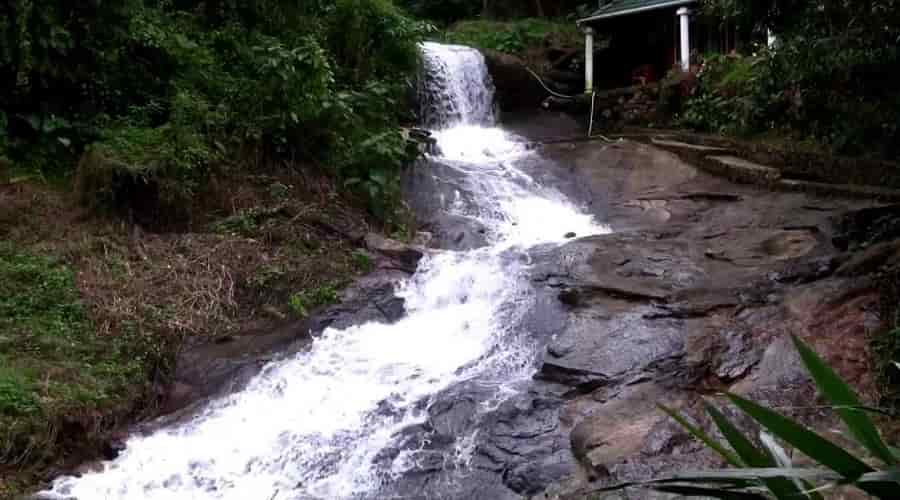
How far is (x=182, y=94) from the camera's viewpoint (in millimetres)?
10117

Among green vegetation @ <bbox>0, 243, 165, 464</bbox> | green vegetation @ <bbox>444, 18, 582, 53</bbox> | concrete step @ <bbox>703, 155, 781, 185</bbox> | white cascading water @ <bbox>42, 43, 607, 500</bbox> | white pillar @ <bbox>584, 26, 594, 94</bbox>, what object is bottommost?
white cascading water @ <bbox>42, 43, 607, 500</bbox>

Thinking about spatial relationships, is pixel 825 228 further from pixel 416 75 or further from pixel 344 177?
pixel 416 75

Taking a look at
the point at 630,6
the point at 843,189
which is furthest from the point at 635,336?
the point at 630,6

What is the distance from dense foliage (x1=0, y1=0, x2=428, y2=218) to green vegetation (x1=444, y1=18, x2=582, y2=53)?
7.47 meters

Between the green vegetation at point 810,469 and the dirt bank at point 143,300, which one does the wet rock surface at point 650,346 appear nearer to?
the dirt bank at point 143,300

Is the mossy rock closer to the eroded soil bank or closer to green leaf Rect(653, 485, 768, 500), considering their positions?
the eroded soil bank

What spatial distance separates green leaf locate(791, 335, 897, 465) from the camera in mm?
1594

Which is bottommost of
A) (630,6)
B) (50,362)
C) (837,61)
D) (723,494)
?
(50,362)

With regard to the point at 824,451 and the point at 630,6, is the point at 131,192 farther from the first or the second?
the point at 630,6

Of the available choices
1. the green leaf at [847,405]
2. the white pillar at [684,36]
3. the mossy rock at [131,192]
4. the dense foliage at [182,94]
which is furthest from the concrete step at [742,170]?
the green leaf at [847,405]

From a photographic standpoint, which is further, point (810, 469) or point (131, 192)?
point (131, 192)

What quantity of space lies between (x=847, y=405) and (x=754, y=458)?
0.24 meters

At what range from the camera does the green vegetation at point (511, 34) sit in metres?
19.0

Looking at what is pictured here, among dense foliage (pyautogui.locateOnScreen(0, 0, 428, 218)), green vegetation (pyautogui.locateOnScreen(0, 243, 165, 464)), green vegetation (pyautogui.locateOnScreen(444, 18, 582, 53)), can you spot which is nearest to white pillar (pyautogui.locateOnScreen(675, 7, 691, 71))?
green vegetation (pyautogui.locateOnScreen(444, 18, 582, 53))
